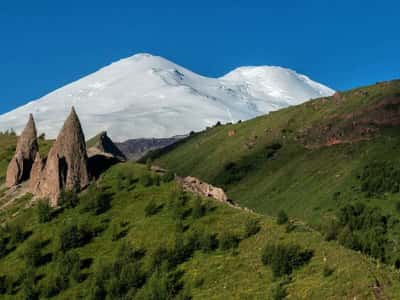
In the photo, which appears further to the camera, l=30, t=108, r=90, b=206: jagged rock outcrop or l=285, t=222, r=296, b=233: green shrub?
l=30, t=108, r=90, b=206: jagged rock outcrop

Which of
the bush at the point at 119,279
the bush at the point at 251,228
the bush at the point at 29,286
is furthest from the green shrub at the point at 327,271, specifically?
the bush at the point at 29,286

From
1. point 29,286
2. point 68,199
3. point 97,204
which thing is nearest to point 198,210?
point 97,204

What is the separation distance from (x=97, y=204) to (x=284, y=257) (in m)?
18.4

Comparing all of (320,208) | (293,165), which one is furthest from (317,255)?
(293,165)

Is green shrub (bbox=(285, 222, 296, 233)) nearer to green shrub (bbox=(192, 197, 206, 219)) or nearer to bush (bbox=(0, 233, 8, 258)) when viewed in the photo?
green shrub (bbox=(192, 197, 206, 219))

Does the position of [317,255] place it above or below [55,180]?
below

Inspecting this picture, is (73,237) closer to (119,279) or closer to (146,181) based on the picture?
(119,279)

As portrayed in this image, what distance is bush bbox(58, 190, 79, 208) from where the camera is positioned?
190 ft

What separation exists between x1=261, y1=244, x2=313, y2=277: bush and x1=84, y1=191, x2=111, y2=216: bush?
16.0 m

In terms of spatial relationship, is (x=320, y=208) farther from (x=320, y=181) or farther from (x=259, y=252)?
(x=259, y=252)

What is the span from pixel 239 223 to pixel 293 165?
210 feet

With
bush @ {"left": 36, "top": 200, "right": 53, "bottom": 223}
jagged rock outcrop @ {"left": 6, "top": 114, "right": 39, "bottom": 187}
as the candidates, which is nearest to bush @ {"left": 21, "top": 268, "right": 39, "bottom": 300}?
bush @ {"left": 36, "top": 200, "right": 53, "bottom": 223}

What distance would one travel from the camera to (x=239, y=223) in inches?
2020

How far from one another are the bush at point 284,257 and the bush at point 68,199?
60.5 ft
